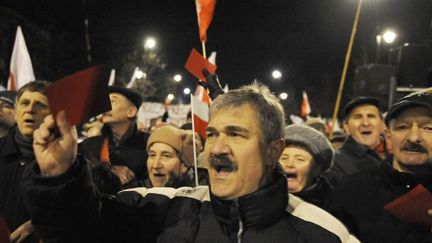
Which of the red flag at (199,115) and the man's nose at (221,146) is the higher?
the man's nose at (221,146)

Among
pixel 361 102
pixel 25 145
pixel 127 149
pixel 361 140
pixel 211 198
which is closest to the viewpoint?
pixel 211 198

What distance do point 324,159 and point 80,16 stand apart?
2595 cm

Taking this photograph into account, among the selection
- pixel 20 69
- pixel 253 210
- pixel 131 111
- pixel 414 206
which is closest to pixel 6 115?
pixel 131 111

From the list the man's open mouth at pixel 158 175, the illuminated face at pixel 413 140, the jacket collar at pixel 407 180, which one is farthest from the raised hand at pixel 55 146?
the man's open mouth at pixel 158 175

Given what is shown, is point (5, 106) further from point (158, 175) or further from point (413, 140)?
point (413, 140)

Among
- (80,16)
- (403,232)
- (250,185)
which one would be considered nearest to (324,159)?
(403,232)

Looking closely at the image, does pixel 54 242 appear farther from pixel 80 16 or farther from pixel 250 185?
pixel 80 16

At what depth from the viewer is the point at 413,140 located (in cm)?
317

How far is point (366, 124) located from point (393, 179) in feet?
9.83

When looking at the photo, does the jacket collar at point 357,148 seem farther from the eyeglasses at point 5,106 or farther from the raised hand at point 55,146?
the raised hand at point 55,146

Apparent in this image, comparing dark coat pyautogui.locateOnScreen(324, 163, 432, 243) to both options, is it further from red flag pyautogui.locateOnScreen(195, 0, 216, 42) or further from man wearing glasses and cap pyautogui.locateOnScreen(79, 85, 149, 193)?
red flag pyautogui.locateOnScreen(195, 0, 216, 42)

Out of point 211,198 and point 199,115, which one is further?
point 199,115

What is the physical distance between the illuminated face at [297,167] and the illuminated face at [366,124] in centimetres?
188

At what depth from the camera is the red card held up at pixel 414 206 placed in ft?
8.73
